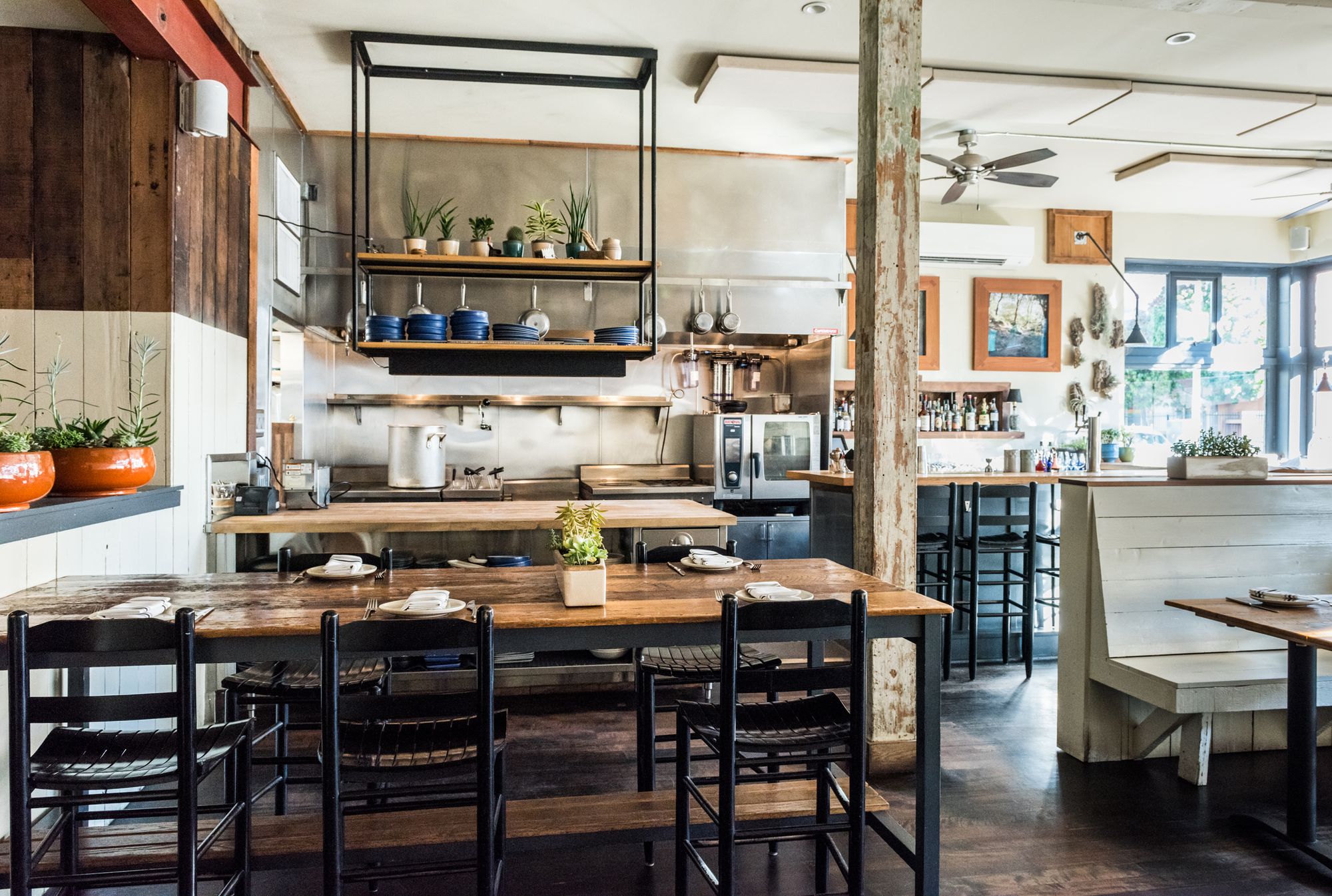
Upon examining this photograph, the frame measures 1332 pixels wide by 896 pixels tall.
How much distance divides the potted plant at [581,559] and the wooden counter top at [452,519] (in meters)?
1.68

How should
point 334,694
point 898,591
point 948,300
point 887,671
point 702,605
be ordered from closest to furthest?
point 334,694, point 702,605, point 898,591, point 887,671, point 948,300

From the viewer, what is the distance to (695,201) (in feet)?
20.0

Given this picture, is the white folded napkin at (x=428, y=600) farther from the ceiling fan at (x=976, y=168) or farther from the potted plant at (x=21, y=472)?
the ceiling fan at (x=976, y=168)

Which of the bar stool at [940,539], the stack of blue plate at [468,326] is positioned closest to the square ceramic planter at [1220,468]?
the bar stool at [940,539]

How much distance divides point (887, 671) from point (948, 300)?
4884mm

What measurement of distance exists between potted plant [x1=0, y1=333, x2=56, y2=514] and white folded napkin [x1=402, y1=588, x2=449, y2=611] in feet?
3.06

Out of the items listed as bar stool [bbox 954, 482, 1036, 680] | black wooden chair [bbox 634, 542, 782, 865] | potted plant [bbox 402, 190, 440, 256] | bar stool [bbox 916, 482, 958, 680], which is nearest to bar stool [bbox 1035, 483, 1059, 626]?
bar stool [bbox 954, 482, 1036, 680]

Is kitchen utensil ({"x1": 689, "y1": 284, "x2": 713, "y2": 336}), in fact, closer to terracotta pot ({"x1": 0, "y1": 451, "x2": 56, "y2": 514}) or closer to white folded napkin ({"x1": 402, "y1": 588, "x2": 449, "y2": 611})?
white folded napkin ({"x1": 402, "y1": 588, "x2": 449, "y2": 611})

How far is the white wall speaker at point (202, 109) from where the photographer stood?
3287mm

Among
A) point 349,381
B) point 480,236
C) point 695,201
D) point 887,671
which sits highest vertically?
point 695,201

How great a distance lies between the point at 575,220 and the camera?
16.6 ft

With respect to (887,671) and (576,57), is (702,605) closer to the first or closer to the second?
(887,671)

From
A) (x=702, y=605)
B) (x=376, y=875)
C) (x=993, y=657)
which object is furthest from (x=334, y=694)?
(x=993, y=657)

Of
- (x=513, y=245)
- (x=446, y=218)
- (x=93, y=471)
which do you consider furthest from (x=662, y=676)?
(x=446, y=218)
